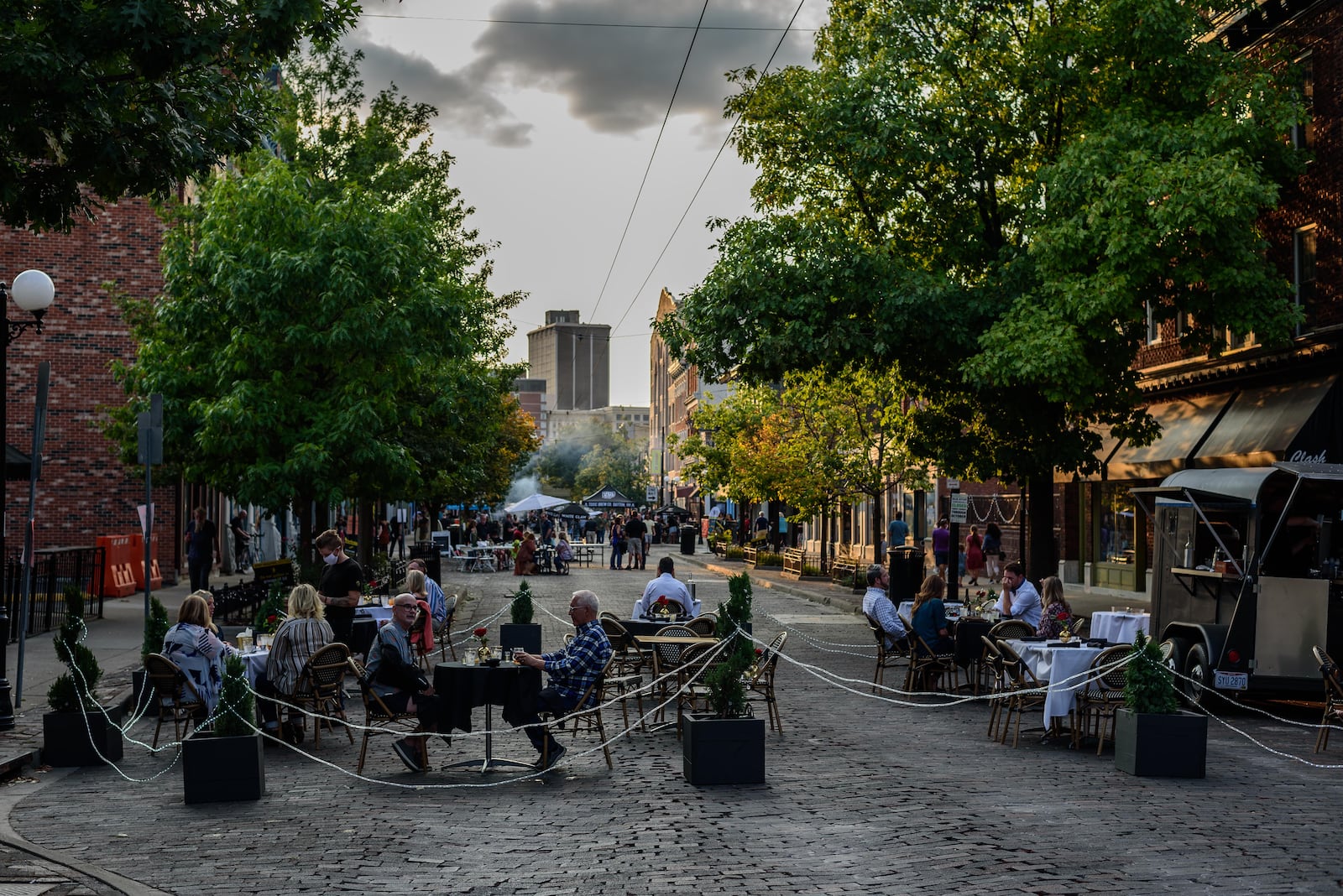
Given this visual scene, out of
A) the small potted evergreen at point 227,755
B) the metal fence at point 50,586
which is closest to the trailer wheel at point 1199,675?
the small potted evergreen at point 227,755

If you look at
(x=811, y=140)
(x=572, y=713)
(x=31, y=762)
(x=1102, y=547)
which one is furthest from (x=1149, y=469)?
(x=31, y=762)

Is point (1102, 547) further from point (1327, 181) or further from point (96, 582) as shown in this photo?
point (96, 582)

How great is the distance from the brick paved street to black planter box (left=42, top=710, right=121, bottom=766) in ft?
0.82

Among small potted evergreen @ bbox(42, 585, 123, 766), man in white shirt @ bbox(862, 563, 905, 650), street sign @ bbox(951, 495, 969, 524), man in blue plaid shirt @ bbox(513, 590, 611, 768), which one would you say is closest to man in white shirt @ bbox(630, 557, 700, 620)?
man in white shirt @ bbox(862, 563, 905, 650)

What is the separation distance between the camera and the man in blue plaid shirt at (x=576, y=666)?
10.7 meters

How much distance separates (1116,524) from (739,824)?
2502 centimetres

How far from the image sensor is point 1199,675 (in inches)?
564

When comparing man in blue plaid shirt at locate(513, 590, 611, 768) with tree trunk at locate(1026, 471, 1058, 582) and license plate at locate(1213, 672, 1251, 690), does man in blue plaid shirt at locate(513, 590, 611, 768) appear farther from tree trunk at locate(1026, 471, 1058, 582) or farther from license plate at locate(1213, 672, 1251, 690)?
tree trunk at locate(1026, 471, 1058, 582)

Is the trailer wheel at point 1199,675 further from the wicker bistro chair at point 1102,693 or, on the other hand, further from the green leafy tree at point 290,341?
the green leafy tree at point 290,341

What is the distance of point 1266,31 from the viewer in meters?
24.4

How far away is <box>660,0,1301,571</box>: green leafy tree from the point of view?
1997 cm

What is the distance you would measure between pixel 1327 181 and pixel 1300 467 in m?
10.9

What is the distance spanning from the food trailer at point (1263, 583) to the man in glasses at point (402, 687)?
7131 millimetres

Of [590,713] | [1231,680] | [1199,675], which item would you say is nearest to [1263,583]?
[1231,680]
